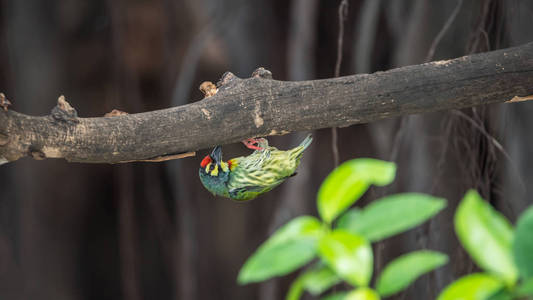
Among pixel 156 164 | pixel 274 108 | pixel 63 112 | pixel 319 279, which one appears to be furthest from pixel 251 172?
pixel 156 164

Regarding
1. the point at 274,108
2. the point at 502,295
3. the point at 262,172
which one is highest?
the point at 274,108

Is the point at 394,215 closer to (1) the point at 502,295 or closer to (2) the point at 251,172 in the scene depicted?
(1) the point at 502,295

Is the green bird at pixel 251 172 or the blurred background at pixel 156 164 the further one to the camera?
the blurred background at pixel 156 164

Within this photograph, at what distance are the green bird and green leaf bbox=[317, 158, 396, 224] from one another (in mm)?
875

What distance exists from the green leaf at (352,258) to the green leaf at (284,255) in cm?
1

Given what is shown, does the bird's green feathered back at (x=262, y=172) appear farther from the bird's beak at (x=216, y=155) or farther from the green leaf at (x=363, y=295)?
the green leaf at (x=363, y=295)

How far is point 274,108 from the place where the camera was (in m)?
1.05

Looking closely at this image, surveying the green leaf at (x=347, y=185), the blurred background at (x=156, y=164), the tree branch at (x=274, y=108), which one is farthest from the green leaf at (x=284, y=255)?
the blurred background at (x=156, y=164)

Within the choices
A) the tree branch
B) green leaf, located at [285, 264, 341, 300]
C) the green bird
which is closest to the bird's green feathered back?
the green bird

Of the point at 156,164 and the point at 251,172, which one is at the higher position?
the point at 156,164

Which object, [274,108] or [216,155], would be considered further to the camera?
[216,155]

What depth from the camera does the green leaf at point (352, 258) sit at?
0.86 feet

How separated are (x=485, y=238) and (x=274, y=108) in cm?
80

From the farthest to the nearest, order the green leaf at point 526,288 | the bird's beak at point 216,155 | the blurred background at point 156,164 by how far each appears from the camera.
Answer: the blurred background at point 156,164 → the bird's beak at point 216,155 → the green leaf at point 526,288
